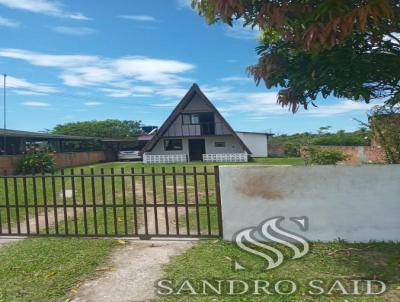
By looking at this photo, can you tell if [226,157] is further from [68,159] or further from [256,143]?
[68,159]

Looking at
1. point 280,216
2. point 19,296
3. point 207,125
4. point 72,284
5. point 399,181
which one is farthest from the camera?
point 207,125

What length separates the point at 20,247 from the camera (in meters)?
5.59

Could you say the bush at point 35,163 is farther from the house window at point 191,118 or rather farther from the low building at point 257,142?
the low building at point 257,142

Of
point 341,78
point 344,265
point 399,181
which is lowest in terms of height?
point 344,265

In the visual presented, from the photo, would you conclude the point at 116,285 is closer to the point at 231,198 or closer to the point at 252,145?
the point at 231,198

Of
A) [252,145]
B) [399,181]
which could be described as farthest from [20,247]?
[252,145]

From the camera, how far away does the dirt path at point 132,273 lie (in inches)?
152

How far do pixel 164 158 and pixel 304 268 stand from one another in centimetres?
2886

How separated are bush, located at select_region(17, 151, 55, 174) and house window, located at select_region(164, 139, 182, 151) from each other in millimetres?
14396

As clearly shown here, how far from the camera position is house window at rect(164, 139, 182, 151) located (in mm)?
34125

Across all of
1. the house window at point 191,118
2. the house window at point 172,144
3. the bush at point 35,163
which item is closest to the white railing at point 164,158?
the house window at point 172,144

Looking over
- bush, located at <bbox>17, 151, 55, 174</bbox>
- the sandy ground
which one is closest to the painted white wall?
bush, located at <bbox>17, 151, 55, 174</bbox>

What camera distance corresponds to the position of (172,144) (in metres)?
34.3

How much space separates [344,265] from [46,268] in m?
3.76
